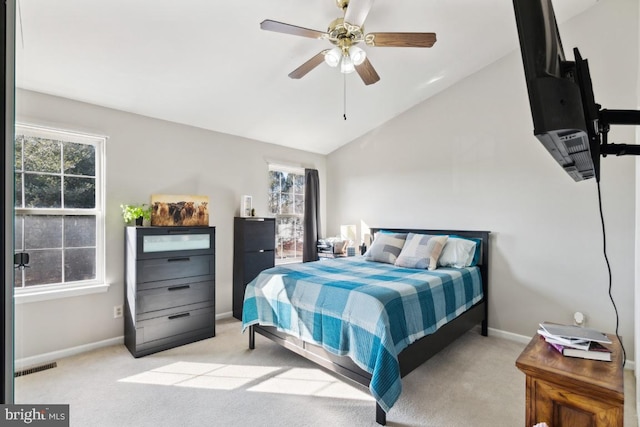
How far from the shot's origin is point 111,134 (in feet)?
9.99

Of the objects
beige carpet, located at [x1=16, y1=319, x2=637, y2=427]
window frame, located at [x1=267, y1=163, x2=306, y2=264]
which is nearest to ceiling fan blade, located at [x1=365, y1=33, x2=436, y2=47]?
beige carpet, located at [x1=16, y1=319, x2=637, y2=427]

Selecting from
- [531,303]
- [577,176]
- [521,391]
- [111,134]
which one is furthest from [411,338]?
[111,134]

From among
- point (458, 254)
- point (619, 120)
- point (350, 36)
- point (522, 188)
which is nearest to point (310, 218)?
point (458, 254)

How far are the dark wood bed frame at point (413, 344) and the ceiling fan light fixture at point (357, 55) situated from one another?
2032mm

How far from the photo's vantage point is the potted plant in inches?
118

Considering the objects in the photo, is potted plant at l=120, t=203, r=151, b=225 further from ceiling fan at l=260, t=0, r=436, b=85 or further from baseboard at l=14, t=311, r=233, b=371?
ceiling fan at l=260, t=0, r=436, b=85

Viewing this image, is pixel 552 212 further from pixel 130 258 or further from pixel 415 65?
pixel 130 258

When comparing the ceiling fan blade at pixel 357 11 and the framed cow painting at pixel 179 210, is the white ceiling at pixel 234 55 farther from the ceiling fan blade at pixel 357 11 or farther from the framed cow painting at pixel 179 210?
the framed cow painting at pixel 179 210

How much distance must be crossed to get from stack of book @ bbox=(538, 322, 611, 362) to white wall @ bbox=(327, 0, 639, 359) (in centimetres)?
173

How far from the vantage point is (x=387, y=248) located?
11.9 feet

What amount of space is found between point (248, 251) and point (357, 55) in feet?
8.28

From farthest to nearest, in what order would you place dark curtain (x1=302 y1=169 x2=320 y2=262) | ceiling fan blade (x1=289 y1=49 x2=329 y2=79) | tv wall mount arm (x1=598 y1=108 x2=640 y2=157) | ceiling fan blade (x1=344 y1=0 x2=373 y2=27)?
1. dark curtain (x1=302 y1=169 x2=320 y2=262)
2. ceiling fan blade (x1=289 y1=49 x2=329 y2=79)
3. ceiling fan blade (x1=344 y1=0 x2=373 y2=27)
4. tv wall mount arm (x1=598 y1=108 x2=640 y2=157)

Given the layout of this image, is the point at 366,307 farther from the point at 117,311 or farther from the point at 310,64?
the point at 117,311

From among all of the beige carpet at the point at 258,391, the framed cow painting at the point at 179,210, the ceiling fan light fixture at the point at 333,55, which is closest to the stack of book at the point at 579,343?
the beige carpet at the point at 258,391
